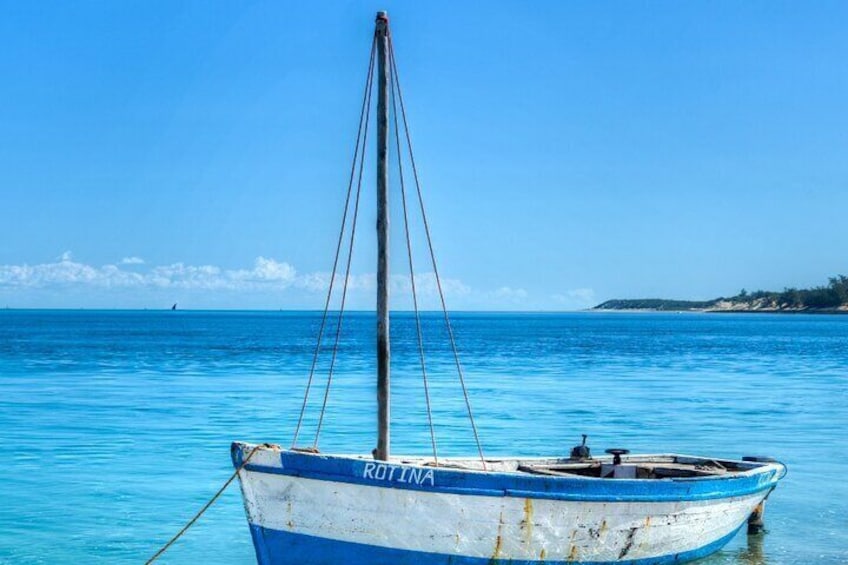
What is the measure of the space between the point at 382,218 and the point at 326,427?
64.6ft

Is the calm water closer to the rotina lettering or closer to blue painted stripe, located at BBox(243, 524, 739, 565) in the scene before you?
blue painted stripe, located at BBox(243, 524, 739, 565)

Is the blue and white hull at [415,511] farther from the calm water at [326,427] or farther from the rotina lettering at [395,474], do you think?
the calm water at [326,427]

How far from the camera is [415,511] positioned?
459 inches

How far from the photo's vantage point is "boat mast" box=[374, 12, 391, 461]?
1255 centimetres

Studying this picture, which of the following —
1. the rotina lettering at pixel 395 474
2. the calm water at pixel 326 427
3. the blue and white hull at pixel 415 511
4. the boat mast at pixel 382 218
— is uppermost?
the boat mast at pixel 382 218

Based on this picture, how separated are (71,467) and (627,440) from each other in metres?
15.1

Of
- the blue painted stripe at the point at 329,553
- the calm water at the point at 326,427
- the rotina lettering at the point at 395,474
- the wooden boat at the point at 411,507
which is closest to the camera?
the rotina lettering at the point at 395,474

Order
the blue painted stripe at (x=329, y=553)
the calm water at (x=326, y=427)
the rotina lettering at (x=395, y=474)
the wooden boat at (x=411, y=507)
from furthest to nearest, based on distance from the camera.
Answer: the calm water at (x=326, y=427) < the blue painted stripe at (x=329, y=553) < the wooden boat at (x=411, y=507) < the rotina lettering at (x=395, y=474)

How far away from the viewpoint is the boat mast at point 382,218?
12.6 metres

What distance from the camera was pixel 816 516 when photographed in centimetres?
1850

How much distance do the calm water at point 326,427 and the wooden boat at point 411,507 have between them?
11.7 feet

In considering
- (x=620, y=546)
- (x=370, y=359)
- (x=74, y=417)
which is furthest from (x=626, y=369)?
(x=620, y=546)

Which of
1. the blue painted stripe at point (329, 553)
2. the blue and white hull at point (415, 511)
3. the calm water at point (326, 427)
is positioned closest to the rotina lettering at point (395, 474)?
the blue and white hull at point (415, 511)

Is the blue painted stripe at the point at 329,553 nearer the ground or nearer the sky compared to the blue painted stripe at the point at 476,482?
nearer the ground
